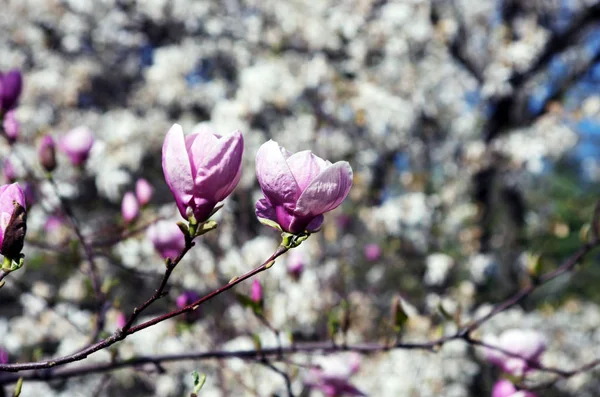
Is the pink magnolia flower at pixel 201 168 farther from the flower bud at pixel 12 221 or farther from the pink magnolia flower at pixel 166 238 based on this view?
the pink magnolia flower at pixel 166 238

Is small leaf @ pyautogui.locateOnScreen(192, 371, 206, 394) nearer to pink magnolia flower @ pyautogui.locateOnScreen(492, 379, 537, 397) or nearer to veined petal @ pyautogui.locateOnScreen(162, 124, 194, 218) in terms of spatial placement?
veined petal @ pyautogui.locateOnScreen(162, 124, 194, 218)

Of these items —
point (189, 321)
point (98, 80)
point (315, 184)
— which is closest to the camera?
point (315, 184)

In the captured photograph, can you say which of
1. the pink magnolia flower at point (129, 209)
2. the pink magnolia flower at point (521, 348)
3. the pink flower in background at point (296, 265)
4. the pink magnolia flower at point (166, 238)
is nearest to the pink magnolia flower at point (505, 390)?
the pink magnolia flower at point (521, 348)

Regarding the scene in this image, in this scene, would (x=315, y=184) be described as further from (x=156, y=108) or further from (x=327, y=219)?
(x=156, y=108)

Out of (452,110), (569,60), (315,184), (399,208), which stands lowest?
(399,208)

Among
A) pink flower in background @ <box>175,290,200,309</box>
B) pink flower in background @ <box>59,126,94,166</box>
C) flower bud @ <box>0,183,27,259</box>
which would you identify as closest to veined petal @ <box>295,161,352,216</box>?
flower bud @ <box>0,183,27,259</box>

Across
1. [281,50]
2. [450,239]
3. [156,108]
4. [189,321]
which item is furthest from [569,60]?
[189,321]

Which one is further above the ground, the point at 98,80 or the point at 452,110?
the point at 452,110

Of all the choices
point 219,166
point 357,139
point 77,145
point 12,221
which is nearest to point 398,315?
point 219,166
